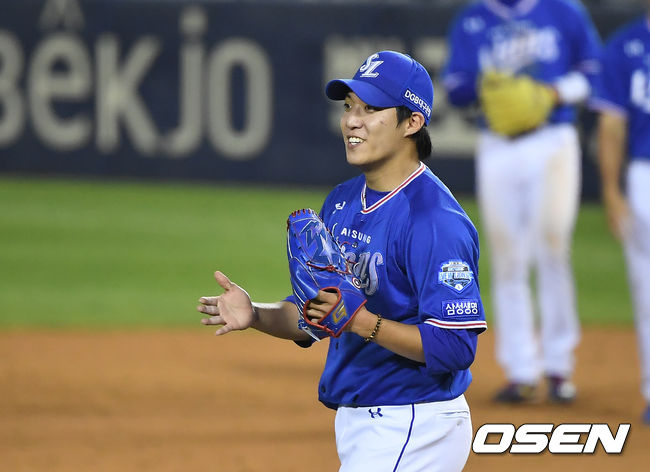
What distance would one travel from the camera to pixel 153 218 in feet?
54.2

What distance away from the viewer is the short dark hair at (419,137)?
3.96 metres

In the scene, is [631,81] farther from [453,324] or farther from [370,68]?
[453,324]

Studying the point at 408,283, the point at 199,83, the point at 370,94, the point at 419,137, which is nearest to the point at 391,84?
the point at 370,94

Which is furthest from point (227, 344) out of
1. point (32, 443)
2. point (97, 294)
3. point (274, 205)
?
point (274, 205)

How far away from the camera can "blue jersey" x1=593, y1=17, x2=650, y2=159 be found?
291 inches

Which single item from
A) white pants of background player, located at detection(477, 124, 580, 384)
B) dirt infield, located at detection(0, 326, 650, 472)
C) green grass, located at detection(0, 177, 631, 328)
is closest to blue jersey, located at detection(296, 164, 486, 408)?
dirt infield, located at detection(0, 326, 650, 472)

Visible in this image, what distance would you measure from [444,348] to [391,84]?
89cm

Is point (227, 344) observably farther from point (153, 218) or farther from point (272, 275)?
point (153, 218)

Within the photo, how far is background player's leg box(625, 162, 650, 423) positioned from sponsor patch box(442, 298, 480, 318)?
3819 millimetres

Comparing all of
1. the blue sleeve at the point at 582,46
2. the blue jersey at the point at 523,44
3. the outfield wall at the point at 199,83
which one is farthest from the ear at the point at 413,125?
the outfield wall at the point at 199,83

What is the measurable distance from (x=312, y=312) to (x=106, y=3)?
14.6m

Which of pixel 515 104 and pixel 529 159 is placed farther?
pixel 529 159

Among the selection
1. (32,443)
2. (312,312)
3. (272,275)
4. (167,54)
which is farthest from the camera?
(167,54)

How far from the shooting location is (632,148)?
7.38m
